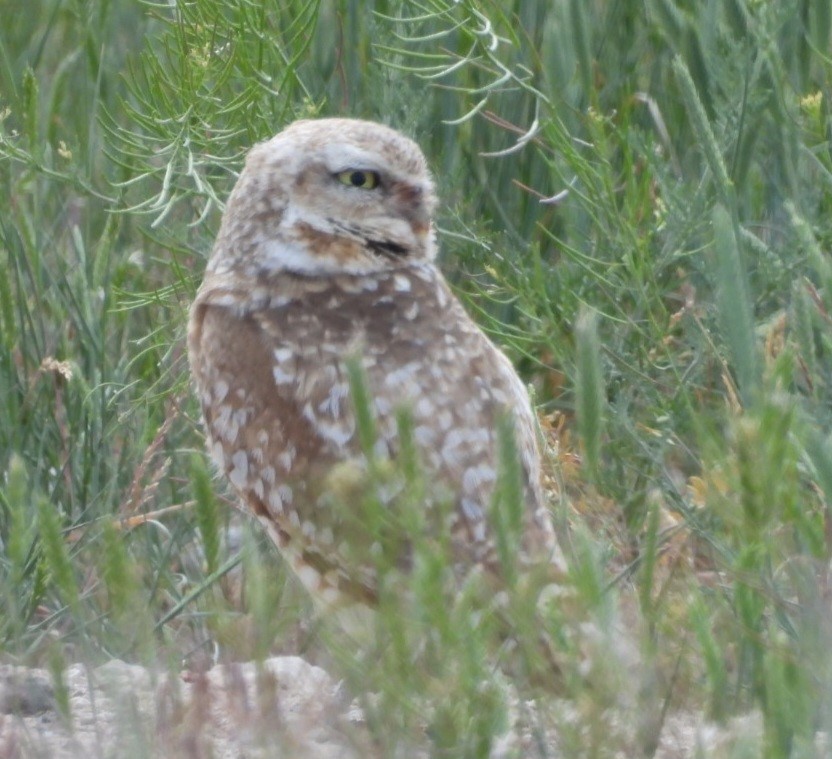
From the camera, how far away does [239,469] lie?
3.30m

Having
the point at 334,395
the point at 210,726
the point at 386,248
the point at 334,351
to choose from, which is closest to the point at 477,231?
the point at 386,248

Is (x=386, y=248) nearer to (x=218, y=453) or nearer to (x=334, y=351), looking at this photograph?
(x=334, y=351)

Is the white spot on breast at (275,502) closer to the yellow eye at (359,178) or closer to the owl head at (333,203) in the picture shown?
the owl head at (333,203)

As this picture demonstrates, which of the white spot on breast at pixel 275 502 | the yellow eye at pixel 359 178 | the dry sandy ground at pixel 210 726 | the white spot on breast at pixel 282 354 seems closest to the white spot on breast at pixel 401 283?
the yellow eye at pixel 359 178

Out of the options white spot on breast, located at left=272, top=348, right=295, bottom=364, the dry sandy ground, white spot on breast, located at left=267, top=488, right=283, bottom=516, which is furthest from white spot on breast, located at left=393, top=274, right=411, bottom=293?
the dry sandy ground

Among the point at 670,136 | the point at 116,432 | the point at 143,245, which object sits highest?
the point at 670,136

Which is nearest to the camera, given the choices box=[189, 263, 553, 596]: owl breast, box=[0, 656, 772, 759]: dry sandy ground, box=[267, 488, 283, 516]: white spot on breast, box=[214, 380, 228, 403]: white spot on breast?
box=[0, 656, 772, 759]: dry sandy ground

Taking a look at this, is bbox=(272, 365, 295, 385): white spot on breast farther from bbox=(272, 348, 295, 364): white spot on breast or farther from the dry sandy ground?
the dry sandy ground

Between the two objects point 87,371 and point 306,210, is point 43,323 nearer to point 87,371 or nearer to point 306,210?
point 87,371

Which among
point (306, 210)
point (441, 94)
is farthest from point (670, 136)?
point (306, 210)

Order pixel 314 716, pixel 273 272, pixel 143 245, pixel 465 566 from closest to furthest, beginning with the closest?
pixel 314 716 → pixel 465 566 → pixel 273 272 → pixel 143 245

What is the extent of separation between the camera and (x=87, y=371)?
4004mm

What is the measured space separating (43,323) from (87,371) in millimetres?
201

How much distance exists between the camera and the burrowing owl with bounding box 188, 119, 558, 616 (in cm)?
307
